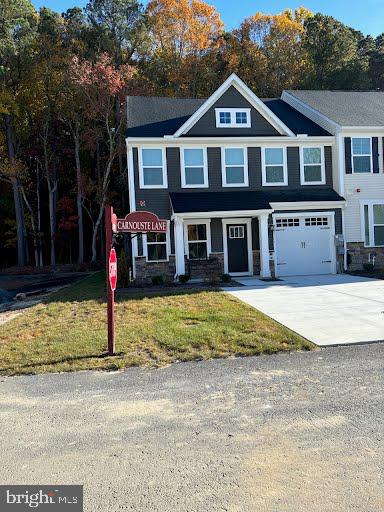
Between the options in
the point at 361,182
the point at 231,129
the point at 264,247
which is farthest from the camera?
the point at 361,182

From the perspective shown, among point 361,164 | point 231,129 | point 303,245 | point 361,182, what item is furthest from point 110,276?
point 361,164

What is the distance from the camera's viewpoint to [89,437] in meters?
4.11

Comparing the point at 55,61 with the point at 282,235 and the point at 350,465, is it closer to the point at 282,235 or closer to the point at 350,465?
the point at 282,235

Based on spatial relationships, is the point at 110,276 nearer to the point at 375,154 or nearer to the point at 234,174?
the point at 234,174

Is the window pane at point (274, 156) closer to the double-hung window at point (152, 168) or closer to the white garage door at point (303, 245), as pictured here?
the white garage door at point (303, 245)

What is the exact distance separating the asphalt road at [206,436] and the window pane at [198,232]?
40.5 feet

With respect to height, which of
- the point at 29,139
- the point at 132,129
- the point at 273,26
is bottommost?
the point at 132,129

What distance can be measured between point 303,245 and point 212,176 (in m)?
4.73

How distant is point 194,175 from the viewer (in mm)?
18406

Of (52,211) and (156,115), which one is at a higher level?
(156,115)

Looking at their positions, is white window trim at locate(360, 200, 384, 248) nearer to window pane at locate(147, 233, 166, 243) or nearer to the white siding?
the white siding

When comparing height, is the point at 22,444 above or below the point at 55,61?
below

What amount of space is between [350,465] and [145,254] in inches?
580

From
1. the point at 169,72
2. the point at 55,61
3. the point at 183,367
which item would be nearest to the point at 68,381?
the point at 183,367
